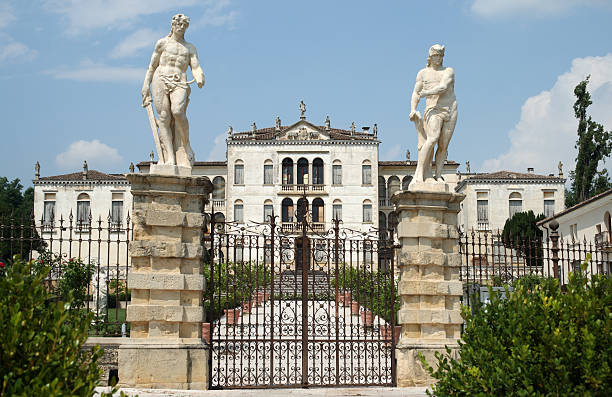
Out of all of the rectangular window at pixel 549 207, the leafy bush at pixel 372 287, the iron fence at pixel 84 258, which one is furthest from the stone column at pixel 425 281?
the rectangular window at pixel 549 207

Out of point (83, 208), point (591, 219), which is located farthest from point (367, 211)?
point (591, 219)

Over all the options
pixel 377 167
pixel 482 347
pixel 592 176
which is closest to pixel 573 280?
pixel 482 347

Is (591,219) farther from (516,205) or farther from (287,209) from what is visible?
(287,209)

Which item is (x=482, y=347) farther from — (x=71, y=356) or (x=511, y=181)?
(x=511, y=181)

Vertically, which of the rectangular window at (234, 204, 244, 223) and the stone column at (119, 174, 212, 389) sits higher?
the rectangular window at (234, 204, 244, 223)

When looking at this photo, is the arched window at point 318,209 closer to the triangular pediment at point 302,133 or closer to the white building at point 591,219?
the triangular pediment at point 302,133

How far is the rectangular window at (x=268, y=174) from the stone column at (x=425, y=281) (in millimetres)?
45156

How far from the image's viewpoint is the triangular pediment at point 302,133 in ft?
183

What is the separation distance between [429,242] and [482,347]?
15.4 ft

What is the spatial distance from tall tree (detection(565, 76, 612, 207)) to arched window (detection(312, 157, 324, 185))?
21544 millimetres

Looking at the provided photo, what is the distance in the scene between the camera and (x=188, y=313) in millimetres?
9977

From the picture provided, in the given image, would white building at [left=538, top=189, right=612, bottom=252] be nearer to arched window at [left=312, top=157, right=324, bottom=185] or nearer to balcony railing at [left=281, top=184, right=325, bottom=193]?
balcony railing at [left=281, top=184, right=325, bottom=193]

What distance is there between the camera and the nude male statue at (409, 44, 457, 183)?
36.1 feet

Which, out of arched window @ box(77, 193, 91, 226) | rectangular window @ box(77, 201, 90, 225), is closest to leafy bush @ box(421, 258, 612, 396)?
rectangular window @ box(77, 201, 90, 225)
